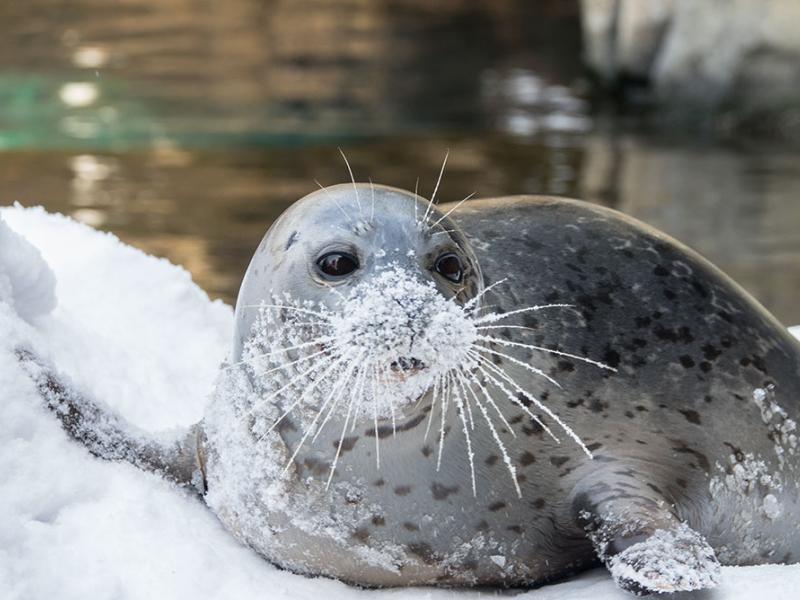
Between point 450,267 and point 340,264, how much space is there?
0.20 meters

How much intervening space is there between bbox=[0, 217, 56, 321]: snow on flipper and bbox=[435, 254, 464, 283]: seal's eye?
3.60 feet

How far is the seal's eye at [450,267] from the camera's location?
242cm

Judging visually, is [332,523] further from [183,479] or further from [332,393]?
[183,479]

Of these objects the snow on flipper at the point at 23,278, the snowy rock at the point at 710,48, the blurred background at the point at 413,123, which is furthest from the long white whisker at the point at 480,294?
the snowy rock at the point at 710,48

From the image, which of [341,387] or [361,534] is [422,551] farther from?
[341,387]

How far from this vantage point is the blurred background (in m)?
7.34

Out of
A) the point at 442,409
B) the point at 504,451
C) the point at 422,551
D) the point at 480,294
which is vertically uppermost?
the point at 480,294

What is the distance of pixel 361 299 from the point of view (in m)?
2.27

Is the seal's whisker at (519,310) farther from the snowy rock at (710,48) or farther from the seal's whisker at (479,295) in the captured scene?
the snowy rock at (710,48)

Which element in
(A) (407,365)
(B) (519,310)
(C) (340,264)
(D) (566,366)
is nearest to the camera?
(A) (407,365)

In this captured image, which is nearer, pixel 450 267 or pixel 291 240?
pixel 450 267

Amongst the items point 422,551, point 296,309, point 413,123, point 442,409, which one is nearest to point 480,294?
point 442,409

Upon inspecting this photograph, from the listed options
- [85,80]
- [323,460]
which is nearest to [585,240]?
[323,460]

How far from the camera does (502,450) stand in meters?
2.50
